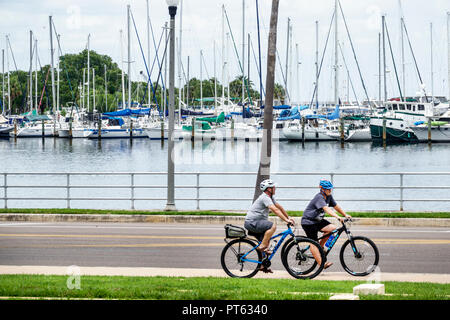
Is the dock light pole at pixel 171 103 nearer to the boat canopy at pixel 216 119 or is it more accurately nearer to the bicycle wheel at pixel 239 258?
the bicycle wheel at pixel 239 258

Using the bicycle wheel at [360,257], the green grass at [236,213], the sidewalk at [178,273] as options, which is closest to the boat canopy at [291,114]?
the green grass at [236,213]

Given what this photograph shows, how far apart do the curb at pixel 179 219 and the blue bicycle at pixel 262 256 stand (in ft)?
27.3

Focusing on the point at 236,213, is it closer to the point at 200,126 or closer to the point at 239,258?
the point at 239,258

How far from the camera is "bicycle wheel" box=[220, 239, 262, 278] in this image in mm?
13062

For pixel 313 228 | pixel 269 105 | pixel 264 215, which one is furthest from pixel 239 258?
pixel 269 105

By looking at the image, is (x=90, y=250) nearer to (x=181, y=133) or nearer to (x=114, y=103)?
(x=181, y=133)

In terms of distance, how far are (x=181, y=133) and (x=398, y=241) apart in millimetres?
80412

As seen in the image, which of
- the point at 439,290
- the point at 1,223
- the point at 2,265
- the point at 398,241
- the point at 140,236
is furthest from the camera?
the point at 1,223

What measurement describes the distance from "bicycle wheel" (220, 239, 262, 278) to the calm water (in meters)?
10.6

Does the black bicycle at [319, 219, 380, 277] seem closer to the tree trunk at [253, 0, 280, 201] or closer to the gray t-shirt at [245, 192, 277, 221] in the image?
the gray t-shirt at [245, 192, 277, 221]

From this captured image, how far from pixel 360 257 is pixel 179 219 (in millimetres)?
9744

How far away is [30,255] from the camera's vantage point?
1588 cm

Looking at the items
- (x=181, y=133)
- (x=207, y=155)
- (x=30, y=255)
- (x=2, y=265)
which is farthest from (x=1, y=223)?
(x=181, y=133)

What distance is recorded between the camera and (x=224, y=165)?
219ft
